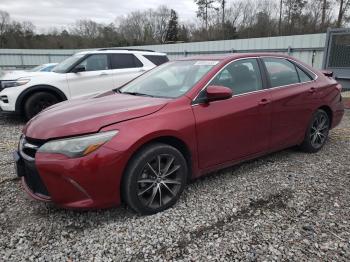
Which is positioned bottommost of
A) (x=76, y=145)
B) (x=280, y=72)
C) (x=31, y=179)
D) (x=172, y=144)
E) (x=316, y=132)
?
(x=316, y=132)

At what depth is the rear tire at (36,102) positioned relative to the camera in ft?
23.0

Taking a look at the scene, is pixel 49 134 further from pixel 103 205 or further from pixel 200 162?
pixel 200 162

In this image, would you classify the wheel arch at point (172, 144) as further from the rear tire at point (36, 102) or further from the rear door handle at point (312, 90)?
the rear tire at point (36, 102)

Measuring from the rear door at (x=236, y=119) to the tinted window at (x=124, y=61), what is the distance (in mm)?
4693

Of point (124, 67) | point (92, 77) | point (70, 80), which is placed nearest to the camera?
point (70, 80)

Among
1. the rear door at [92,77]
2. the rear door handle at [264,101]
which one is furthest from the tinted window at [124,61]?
the rear door handle at [264,101]

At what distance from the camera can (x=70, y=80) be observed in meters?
7.22

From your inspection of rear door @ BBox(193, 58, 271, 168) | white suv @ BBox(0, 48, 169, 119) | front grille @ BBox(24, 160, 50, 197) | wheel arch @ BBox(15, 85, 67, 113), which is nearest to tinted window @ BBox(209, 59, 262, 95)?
rear door @ BBox(193, 58, 271, 168)

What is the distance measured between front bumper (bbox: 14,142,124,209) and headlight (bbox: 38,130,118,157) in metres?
0.04

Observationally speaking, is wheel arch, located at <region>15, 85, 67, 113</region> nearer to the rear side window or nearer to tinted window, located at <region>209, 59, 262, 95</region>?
the rear side window

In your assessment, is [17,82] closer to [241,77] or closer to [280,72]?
[241,77]

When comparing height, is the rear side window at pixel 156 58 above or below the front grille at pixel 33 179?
above

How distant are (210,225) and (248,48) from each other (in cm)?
1471

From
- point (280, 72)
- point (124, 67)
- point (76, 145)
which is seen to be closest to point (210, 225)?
point (76, 145)
